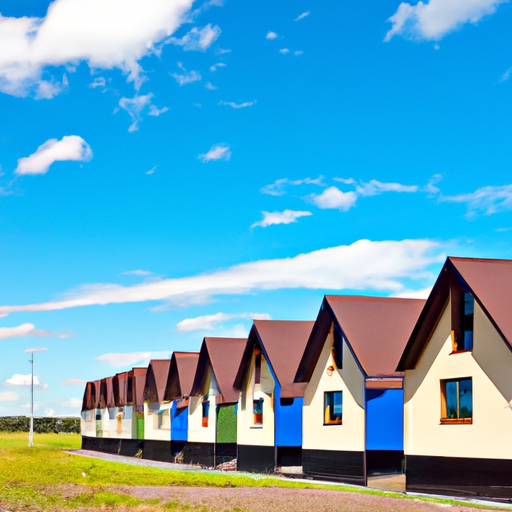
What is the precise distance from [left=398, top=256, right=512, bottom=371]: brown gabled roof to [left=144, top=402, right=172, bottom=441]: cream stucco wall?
27.1m

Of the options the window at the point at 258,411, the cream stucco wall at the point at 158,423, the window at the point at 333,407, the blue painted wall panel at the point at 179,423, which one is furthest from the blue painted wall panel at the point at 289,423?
the cream stucco wall at the point at 158,423

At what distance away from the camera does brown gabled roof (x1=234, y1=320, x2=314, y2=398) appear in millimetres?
33266

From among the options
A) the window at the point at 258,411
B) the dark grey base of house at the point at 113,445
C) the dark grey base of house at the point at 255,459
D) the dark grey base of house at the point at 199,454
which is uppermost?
the window at the point at 258,411

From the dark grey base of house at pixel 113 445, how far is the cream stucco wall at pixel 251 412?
19.5m

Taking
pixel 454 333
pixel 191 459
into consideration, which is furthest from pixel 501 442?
pixel 191 459

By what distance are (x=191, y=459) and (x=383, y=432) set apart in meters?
18.9

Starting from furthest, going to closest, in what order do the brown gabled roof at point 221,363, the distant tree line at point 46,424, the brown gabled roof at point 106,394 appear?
the distant tree line at point 46,424 < the brown gabled roof at point 106,394 < the brown gabled roof at point 221,363

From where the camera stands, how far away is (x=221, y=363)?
1615 inches

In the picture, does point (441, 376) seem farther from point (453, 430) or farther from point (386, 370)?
point (386, 370)

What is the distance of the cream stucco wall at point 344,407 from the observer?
27.6 meters

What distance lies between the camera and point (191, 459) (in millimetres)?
43688

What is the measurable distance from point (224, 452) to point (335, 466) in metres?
11.7

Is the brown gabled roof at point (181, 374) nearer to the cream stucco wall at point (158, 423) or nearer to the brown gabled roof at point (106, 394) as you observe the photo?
the cream stucco wall at point (158, 423)

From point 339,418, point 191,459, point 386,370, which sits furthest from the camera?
point 191,459
